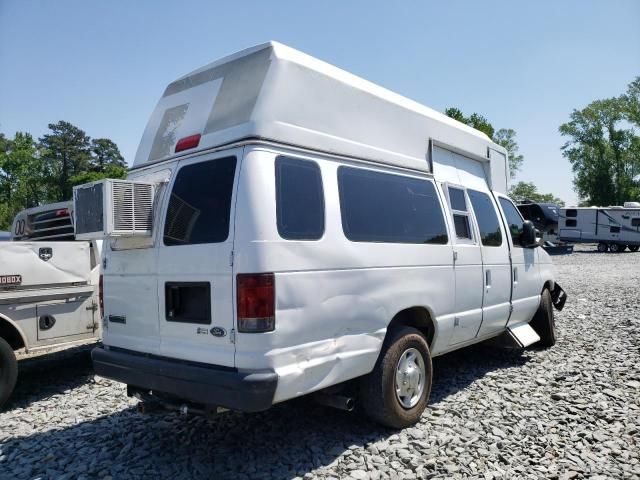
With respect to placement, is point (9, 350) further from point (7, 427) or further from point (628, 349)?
point (628, 349)

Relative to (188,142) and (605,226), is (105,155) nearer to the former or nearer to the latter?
(605,226)

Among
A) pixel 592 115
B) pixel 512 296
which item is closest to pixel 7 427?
pixel 512 296

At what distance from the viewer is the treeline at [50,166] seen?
41.1m

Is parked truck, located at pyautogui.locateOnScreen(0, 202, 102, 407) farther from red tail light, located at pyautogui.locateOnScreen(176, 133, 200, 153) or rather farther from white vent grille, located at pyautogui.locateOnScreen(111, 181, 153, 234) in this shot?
red tail light, located at pyautogui.locateOnScreen(176, 133, 200, 153)

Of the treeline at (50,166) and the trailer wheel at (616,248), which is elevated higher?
the treeline at (50,166)

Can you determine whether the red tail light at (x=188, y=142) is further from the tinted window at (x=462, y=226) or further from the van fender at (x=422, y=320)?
the tinted window at (x=462, y=226)

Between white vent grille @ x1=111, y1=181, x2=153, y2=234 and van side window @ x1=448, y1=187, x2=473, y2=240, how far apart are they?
3115mm

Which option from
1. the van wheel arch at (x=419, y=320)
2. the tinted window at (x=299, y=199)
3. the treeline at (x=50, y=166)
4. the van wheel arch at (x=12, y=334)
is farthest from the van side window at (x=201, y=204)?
the treeline at (x=50, y=166)

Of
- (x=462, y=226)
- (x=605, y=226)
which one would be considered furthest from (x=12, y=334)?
(x=605, y=226)

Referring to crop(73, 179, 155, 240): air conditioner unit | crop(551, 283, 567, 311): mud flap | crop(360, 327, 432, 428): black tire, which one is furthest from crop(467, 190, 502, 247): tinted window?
crop(73, 179, 155, 240): air conditioner unit

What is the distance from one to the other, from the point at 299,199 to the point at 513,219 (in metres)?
4.08

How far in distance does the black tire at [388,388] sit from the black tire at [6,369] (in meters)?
3.69

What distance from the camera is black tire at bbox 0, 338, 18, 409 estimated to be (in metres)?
5.10

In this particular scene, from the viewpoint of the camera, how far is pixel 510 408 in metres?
4.88
